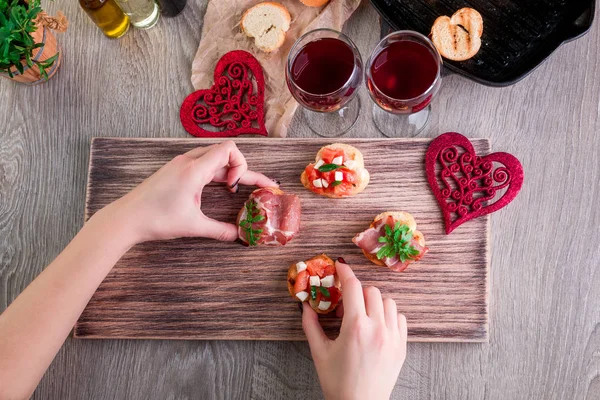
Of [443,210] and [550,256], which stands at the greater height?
[443,210]

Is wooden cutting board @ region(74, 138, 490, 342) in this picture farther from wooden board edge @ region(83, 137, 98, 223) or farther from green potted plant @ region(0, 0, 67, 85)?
Result: green potted plant @ region(0, 0, 67, 85)

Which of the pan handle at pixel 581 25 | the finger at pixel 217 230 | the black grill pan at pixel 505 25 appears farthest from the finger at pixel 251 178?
the pan handle at pixel 581 25

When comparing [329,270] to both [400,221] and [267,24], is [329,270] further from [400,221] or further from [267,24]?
[267,24]

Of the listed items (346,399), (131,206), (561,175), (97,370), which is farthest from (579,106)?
(97,370)

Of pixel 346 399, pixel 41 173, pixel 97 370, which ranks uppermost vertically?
pixel 41 173

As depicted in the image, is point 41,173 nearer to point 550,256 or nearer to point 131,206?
point 131,206

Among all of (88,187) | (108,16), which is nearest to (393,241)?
(88,187)

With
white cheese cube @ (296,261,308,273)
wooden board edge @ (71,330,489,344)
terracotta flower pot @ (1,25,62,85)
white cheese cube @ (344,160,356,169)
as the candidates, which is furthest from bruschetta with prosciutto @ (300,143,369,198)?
terracotta flower pot @ (1,25,62,85)
